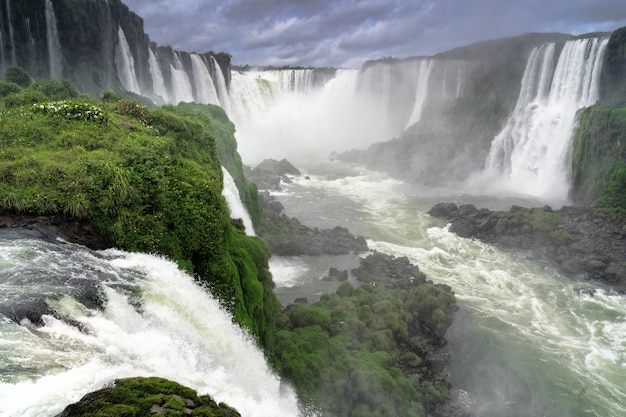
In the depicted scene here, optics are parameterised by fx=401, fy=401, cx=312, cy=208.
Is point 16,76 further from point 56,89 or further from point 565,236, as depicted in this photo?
point 565,236

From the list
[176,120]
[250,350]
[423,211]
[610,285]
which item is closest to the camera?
[250,350]

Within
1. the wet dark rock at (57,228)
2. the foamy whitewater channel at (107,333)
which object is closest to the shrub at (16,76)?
the wet dark rock at (57,228)

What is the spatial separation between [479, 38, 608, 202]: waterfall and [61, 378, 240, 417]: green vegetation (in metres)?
38.3

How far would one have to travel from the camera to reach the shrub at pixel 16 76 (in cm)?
2564

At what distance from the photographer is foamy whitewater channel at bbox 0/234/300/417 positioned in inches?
220

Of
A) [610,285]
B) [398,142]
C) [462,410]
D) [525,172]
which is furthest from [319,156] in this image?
[462,410]

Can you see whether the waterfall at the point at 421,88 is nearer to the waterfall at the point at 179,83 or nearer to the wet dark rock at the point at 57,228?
the waterfall at the point at 179,83

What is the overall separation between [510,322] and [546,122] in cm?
2921

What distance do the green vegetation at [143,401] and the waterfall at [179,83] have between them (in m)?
49.2

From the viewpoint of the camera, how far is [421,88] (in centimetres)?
5994

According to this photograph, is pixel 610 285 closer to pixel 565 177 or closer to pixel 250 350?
pixel 565 177

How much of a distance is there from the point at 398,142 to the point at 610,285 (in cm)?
3608

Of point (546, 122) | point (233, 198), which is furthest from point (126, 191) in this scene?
point (546, 122)

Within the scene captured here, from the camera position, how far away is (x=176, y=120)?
15.5 metres
